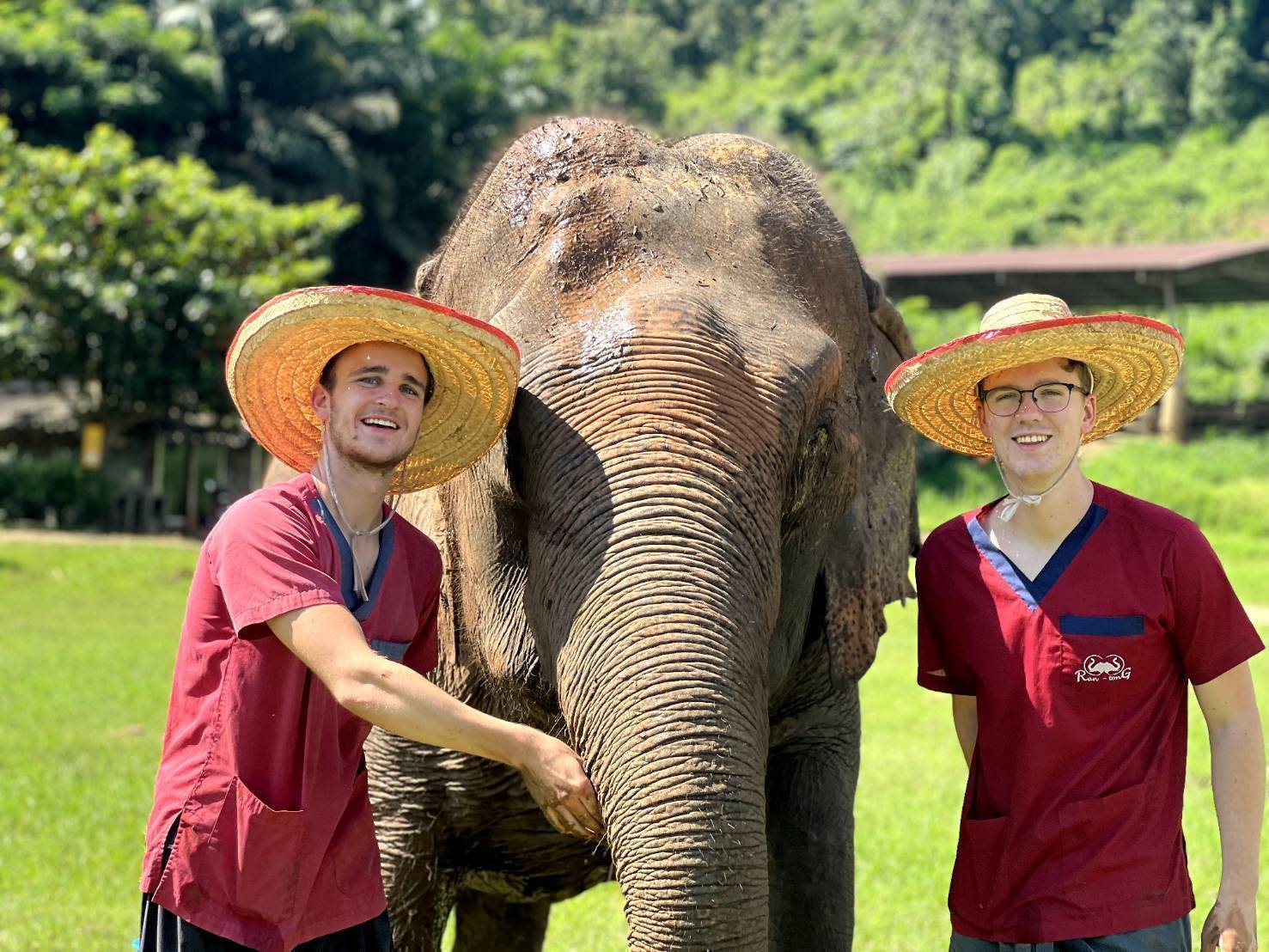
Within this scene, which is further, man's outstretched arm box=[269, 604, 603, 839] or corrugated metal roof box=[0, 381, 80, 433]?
corrugated metal roof box=[0, 381, 80, 433]

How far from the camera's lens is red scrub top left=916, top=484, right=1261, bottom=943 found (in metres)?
3.40

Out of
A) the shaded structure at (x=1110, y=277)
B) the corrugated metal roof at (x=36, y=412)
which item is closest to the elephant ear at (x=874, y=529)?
the corrugated metal roof at (x=36, y=412)

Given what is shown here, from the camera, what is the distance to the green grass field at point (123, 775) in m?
7.30

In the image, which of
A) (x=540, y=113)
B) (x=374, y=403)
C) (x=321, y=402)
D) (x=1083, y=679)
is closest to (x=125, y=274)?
(x=540, y=113)

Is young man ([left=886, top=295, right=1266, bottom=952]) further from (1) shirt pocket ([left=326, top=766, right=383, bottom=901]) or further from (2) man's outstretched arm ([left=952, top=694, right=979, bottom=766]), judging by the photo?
(1) shirt pocket ([left=326, top=766, right=383, bottom=901])

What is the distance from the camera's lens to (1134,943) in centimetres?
337

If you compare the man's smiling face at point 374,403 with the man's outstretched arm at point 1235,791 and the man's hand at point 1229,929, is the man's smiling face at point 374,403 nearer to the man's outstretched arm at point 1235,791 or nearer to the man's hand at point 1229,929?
the man's outstretched arm at point 1235,791

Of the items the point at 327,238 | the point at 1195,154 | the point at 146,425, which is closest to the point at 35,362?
the point at 146,425

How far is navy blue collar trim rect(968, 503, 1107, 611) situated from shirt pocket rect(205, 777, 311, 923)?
1.56m

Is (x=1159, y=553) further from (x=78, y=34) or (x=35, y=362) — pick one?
(x=78, y=34)

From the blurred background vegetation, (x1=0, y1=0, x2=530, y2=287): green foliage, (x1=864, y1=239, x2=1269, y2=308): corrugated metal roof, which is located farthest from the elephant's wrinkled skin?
(x1=0, y1=0, x2=530, y2=287): green foliage

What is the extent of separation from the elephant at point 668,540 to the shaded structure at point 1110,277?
27140 millimetres

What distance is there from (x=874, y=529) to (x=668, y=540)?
4.76ft

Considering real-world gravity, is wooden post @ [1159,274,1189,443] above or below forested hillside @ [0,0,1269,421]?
below
